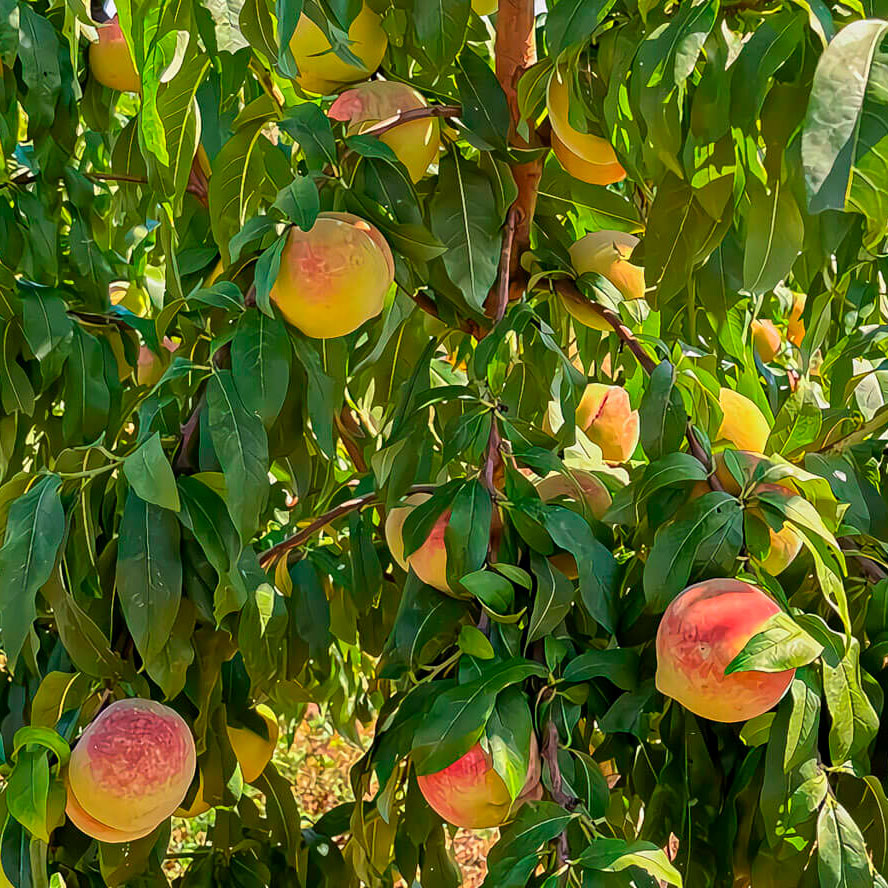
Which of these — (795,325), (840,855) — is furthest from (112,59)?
(795,325)

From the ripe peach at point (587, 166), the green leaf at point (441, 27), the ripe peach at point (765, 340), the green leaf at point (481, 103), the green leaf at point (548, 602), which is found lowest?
the ripe peach at point (765, 340)

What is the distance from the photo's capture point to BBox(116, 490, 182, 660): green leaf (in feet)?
2.50

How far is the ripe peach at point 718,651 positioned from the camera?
2.39 feet

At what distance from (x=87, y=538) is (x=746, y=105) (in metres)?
0.48

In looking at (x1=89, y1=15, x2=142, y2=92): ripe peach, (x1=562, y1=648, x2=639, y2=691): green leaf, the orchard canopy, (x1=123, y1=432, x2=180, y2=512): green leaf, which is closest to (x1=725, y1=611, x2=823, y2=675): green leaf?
the orchard canopy

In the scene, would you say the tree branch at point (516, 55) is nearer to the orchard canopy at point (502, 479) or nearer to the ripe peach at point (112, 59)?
the orchard canopy at point (502, 479)

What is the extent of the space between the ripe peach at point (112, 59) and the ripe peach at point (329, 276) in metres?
0.49

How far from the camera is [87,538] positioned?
30.9 inches

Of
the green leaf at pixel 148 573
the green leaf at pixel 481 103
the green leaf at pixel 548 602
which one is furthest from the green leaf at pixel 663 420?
the green leaf at pixel 148 573

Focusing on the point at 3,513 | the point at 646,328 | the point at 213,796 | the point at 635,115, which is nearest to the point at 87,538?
the point at 3,513

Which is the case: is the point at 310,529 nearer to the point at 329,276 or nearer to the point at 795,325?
the point at 329,276

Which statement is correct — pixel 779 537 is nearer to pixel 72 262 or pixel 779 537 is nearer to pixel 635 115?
pixel 635 115

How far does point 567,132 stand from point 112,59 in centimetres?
54

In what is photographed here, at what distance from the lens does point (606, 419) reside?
1.17 metres
